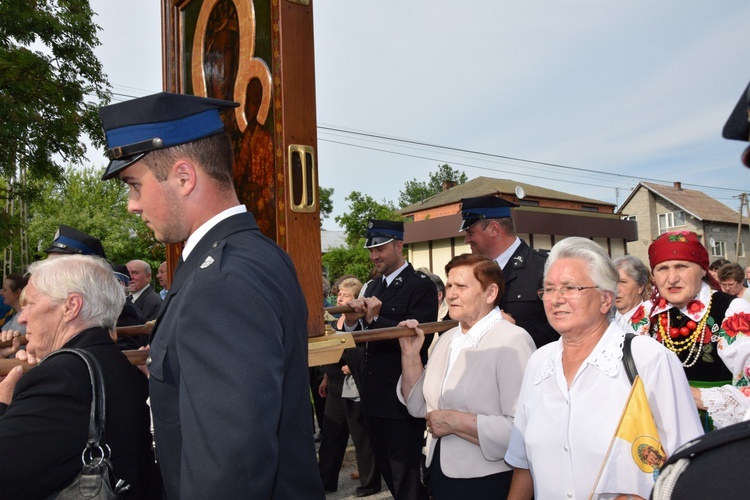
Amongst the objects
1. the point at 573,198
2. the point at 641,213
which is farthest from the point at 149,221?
the point at 641,213

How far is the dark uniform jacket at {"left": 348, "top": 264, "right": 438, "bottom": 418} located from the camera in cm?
429

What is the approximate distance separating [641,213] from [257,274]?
54.1 m

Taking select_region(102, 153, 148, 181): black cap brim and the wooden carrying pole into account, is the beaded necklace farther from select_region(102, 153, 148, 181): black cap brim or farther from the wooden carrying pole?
select_region(102, 153, 148, 181): black cap brim

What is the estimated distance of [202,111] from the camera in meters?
1.60

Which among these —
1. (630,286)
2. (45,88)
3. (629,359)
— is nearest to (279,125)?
(629,359)

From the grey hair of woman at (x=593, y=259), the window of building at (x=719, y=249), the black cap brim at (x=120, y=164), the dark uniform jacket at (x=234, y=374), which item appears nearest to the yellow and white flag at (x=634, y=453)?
the grey hair of woman at (x=593, y=259)

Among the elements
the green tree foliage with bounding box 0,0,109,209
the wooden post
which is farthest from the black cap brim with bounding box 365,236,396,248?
the green tree foliage with bounding box 0,0,109,209

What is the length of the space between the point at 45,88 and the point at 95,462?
33.0 feet

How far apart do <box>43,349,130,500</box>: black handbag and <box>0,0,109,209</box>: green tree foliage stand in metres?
8.78

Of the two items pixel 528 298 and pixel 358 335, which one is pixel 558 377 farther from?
pixel 528 298

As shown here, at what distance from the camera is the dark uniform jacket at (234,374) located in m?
1.22

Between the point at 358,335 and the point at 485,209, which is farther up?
the point at 485,209

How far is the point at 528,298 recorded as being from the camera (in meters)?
3.86

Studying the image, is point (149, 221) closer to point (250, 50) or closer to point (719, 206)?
point (250, 50)
